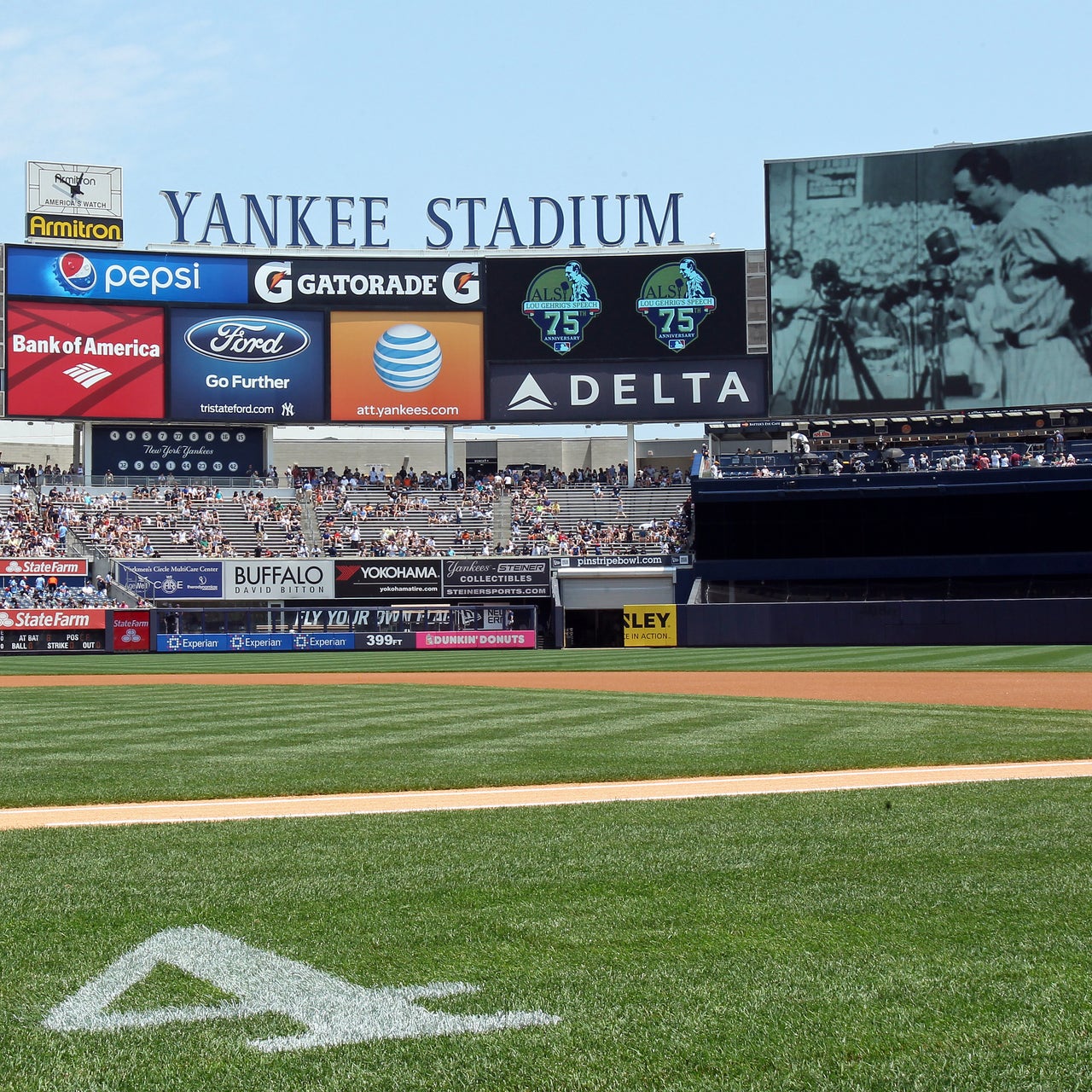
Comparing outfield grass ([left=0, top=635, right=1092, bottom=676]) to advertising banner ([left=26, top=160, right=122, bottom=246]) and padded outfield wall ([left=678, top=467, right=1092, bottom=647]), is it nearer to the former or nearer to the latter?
padded outfield wall ([left=678, top=467, right=1092, bottom=647])

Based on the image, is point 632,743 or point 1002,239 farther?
point 1002,239

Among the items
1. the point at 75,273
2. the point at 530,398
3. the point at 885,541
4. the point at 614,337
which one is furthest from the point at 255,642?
the point at 885,541

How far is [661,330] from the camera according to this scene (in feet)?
184

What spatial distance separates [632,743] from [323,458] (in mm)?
59016

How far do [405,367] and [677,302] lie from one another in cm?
1240

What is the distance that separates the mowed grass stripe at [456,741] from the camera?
10.9m

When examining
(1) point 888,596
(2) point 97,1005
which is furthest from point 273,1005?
(1) point 888,596

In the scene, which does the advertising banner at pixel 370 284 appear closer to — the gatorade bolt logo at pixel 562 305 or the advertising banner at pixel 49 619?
the gatorade bolt logo at pixel 562 305

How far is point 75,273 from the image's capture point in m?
55.0

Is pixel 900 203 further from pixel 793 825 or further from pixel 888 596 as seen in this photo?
pixel 793 825

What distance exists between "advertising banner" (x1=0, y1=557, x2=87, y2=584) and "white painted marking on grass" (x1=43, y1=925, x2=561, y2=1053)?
46.1 m

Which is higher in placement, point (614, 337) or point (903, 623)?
point (614, 337)

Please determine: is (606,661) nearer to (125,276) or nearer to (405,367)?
(405,367)

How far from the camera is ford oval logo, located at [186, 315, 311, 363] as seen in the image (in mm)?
55688
